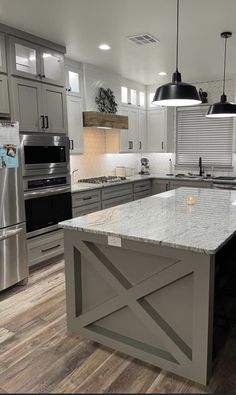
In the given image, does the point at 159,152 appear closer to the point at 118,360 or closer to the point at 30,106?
the point at 30,106

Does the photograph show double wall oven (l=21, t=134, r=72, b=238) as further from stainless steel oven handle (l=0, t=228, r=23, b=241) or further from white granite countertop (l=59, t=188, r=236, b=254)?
white granite countertop (l=59, t=188, r=236, b=254)

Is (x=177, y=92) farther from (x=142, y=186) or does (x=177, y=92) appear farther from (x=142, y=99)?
(x=142, y=99)

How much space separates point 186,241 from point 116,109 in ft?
13.0

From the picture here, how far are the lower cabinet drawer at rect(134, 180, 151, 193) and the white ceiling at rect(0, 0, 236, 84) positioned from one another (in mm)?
2088

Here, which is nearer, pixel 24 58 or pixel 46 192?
pixel 24 58

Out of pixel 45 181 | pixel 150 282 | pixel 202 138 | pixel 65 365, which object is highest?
pixel 202 138

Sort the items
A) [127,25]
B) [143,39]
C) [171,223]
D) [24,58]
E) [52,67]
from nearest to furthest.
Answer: [171,223], [127,25], [24,58], [143,39], [52,67]

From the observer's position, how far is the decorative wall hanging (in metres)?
4.95

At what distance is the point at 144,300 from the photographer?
2119 millimetres

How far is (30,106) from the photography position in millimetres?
3531

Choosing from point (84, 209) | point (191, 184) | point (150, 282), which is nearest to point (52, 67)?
point (84, 209)

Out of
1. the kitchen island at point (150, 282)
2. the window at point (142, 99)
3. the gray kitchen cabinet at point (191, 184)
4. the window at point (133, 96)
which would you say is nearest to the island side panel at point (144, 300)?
the kitchen island at point (150, 282)

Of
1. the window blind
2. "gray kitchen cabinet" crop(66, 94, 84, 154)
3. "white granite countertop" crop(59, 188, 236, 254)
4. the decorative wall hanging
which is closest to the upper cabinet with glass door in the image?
"gray kitchen cabinet" crop(66, 94, 84, 154)

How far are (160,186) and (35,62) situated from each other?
10.9 ft
